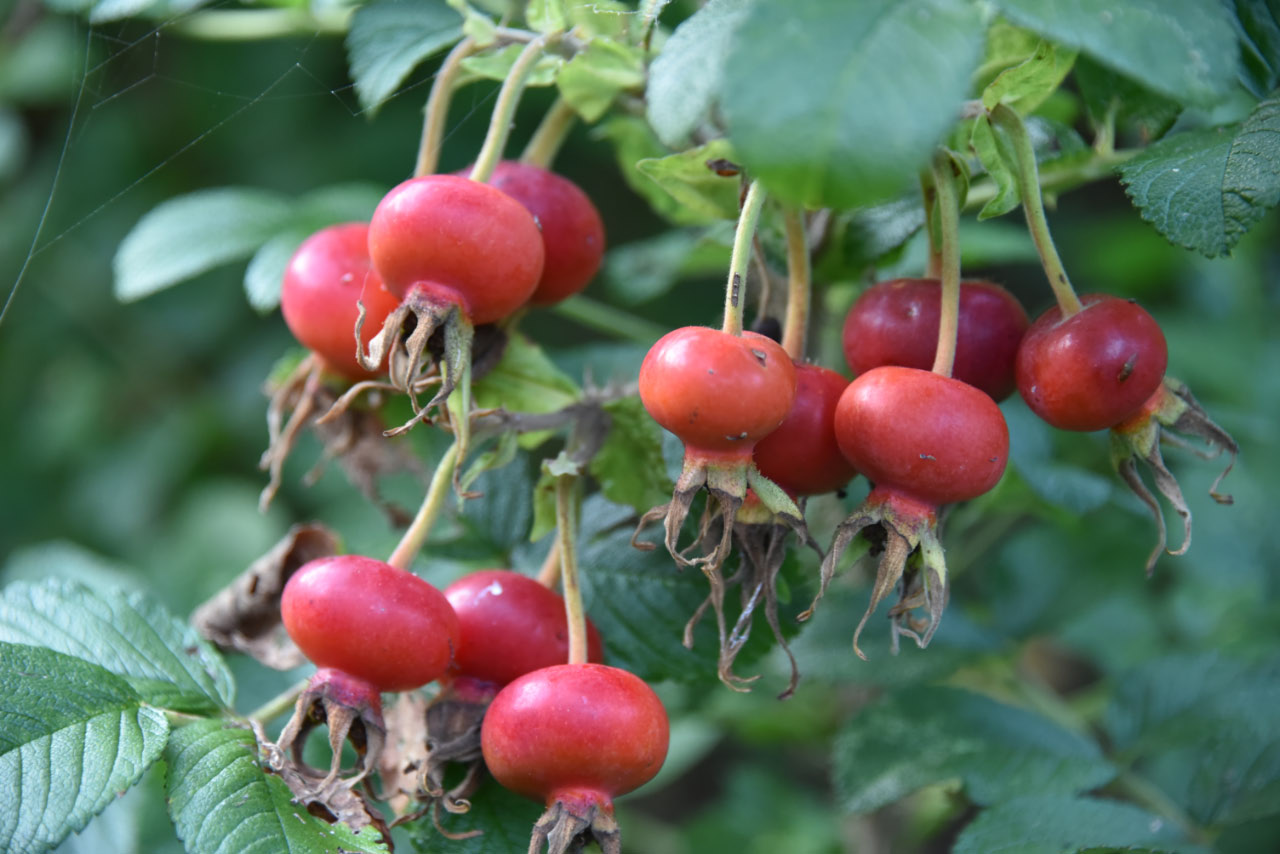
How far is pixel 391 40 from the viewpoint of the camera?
4.05ft

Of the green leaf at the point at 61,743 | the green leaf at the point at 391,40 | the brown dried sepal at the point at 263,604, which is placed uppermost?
the green leaf at the point at 391,40

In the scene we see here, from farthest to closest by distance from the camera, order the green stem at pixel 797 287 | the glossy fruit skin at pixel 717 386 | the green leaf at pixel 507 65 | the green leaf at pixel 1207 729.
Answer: the green leaf at pixel 1207 729, the green leaf at pixel 507 65, the green stem at pixel 797 287, the glossy fruit skin at pixel 717 386

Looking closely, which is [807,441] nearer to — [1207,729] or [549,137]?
[549,137]

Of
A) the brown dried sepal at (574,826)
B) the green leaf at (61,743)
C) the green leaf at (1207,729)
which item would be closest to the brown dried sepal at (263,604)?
the green leaf at (61,743)

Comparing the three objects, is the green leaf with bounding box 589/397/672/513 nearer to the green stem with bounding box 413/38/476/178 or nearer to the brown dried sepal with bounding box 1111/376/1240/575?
the green stem with bounding box 413/38/476/178

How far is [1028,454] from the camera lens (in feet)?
5.03

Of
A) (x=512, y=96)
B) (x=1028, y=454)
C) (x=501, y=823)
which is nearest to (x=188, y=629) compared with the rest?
(x=501, y=823)

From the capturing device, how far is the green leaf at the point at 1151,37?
0.75 meters

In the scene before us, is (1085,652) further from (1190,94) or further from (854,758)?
(1190,94)

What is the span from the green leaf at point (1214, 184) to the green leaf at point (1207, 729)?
80cm

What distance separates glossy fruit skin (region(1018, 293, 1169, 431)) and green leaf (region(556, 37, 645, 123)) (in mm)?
548

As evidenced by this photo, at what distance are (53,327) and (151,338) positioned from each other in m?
0.32

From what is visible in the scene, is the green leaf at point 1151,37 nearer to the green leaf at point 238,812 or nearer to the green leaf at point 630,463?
the green leaf at point 630,463

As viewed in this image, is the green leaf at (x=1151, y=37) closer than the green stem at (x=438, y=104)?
Yes
